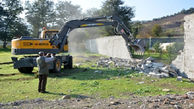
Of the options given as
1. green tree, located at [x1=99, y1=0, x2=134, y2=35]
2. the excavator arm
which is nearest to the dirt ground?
the excavator arm

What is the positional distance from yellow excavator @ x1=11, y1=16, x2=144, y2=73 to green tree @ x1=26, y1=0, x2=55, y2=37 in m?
41.4

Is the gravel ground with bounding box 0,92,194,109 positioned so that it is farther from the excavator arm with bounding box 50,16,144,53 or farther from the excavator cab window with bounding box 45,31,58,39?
the excavator cab window with bounding box 45,31,58,39

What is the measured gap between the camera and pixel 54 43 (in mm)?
14172

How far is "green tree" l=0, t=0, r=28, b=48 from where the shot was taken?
165ft

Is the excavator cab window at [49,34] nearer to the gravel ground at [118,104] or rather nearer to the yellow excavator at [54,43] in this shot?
the yellow excavator at [54,43]

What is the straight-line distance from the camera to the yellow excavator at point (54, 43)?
13438 millimetres

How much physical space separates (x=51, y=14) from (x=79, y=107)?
53115 mm

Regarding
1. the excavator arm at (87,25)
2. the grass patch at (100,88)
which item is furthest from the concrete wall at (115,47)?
the grass patch at (100,88)

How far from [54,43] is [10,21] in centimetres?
4280

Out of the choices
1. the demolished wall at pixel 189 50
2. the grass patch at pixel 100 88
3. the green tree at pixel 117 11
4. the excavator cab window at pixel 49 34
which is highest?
the green tree at pixel 117 11

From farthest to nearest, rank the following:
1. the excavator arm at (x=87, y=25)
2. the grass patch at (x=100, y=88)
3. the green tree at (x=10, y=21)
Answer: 1. the green tree at (x=10, y=21)
2. the excavator arm at (x=87, y=25)
3. the grass patch at (x=100, y=88)

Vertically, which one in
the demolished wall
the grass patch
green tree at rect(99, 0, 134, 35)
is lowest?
the grass patch

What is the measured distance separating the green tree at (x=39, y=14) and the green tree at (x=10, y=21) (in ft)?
8.31

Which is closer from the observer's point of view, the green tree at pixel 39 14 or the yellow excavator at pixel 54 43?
the yellow excavator at pixel 54 43
